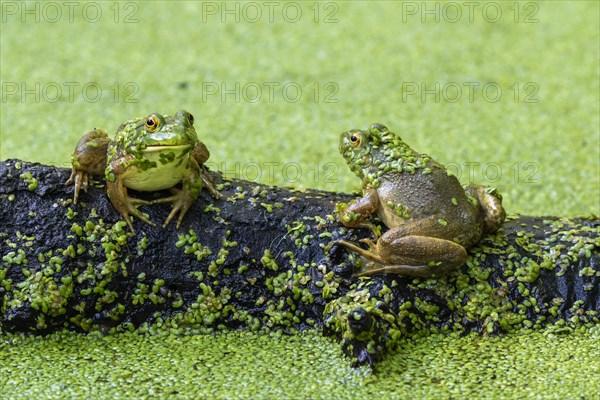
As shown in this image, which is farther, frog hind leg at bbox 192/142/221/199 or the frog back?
frog hind leg at bbox 192/142/221/199

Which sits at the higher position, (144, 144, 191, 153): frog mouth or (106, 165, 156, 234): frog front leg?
(144, 144, 191, 153): frog mouth

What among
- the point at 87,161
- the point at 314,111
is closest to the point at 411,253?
the point at 87,161

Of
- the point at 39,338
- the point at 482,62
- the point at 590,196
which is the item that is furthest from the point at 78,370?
the point at 482,62

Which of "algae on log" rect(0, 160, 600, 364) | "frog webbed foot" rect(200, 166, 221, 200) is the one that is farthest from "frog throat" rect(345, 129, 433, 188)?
"frog webbed foot" rect(200, 166, 221, 200)

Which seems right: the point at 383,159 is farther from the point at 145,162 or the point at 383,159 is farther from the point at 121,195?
the point at 121,195

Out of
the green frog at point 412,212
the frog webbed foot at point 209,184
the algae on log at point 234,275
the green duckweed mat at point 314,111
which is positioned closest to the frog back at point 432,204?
the green frog at point 412,212

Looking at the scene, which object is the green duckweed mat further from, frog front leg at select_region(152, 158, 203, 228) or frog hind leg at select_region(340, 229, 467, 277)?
frog front leg at select_region(152, 158, 203, 228)

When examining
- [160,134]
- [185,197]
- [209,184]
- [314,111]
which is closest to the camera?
[160,134]

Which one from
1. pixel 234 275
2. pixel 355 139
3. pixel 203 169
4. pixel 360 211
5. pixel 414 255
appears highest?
pixel 355 139
